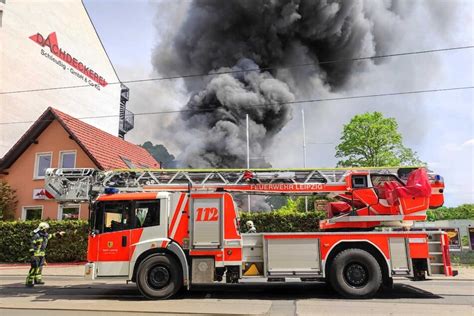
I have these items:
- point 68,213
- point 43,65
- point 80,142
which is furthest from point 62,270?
point 43,65

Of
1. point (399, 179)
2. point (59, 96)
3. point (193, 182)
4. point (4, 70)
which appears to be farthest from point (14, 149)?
point (399, 179)

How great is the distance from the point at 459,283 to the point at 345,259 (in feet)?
14.9

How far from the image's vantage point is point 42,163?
19297 mm

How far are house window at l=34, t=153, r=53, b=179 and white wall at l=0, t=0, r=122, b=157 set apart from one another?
10.5 ft

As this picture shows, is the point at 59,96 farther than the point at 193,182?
Yes

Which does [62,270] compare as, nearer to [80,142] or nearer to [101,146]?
[80,142]

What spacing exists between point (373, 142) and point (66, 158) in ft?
67.7

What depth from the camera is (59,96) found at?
1021 inches

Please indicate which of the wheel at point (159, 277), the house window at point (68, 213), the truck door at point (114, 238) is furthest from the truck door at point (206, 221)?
the house window at point (68, 213)

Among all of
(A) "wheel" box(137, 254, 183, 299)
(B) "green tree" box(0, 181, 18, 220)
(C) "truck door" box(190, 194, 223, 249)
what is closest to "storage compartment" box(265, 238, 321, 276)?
(C) "truck door" box(190, 194, 223, 249)

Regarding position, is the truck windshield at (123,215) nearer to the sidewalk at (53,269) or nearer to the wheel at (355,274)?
the wheel at (355,274)

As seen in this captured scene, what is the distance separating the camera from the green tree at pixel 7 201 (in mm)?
17703

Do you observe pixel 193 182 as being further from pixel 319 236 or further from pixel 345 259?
pixel 345 259

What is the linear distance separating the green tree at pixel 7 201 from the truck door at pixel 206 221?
13779mm
